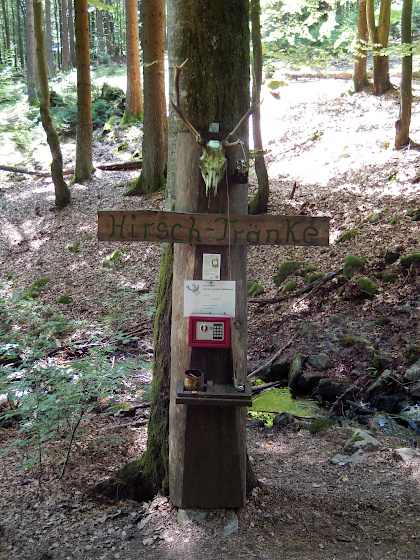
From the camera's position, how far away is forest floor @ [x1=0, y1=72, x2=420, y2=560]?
339 cm

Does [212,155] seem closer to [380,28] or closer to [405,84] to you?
[405,84]

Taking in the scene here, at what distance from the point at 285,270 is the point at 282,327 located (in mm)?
1669

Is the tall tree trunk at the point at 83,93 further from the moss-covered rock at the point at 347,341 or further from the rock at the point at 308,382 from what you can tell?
the rock at the point at 308,382

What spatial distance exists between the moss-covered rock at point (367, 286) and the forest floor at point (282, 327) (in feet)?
0.43

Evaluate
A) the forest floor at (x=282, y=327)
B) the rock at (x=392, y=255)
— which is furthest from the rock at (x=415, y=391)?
the rock at (x=392, y=255)

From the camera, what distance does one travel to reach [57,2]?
40.7 m

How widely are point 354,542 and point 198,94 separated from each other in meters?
3.24

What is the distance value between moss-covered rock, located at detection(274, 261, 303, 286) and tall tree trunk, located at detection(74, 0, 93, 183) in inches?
352

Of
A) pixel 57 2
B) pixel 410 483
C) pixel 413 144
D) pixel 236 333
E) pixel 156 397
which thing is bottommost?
pixel 410 483

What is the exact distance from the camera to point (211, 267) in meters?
3.37

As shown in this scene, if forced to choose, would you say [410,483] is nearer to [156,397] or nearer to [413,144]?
[156,397]

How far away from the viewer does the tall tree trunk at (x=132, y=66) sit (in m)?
17.9

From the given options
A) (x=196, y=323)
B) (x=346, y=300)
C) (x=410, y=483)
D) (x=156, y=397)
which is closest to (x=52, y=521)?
(x=156, y=397)

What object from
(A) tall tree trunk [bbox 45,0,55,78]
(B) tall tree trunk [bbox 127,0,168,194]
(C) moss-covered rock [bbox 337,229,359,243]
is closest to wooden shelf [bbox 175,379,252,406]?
(C) moss-covered rock [bbox 337,229,359,243]
